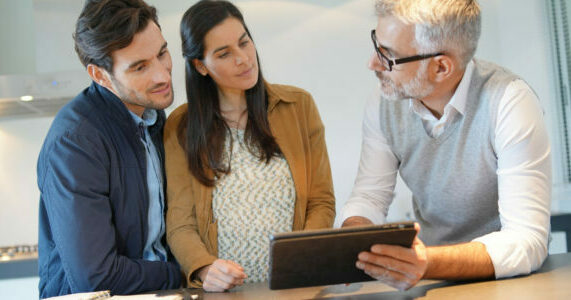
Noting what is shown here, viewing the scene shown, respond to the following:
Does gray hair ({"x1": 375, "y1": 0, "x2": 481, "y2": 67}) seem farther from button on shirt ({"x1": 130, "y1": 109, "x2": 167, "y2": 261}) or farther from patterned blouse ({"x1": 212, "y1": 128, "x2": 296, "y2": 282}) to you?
button on shirt ({"x1": 130, "y1": 109, "x2": 167, "y2": 261})

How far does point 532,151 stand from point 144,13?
1.13m

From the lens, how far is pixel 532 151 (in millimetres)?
1375

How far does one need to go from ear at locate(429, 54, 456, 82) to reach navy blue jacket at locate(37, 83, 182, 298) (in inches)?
33.6

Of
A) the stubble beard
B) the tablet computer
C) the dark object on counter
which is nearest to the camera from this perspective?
the tablet computer

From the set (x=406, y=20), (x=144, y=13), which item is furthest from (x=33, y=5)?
(x=406, y=20)

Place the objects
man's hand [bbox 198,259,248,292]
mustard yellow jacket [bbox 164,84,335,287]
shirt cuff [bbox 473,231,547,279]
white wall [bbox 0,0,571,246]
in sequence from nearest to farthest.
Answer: shirt cuff [bbox 473,231,547,279] → man's hand [bbox 198,259,248,292] → mustard yellow jacket [bbox 164,84,335,287] → white wall [bbox 0,0,571,246]

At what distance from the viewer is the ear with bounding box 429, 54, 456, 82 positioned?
4.93ft

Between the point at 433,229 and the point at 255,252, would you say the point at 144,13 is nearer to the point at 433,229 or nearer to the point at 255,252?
the point at 255,252

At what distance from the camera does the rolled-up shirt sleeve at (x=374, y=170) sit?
1754 mm

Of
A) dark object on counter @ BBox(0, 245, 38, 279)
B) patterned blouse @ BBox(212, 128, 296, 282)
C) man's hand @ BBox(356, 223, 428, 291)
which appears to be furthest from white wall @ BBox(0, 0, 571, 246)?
man's hand @ BBox(356, 223, 428, 291)

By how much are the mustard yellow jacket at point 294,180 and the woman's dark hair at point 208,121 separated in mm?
29

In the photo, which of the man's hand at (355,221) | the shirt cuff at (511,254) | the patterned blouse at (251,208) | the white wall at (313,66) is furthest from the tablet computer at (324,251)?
the white wall at (313,66)

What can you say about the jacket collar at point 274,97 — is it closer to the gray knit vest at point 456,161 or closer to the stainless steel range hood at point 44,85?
the gray knit vest at point 456,161

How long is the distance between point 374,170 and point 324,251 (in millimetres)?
689
